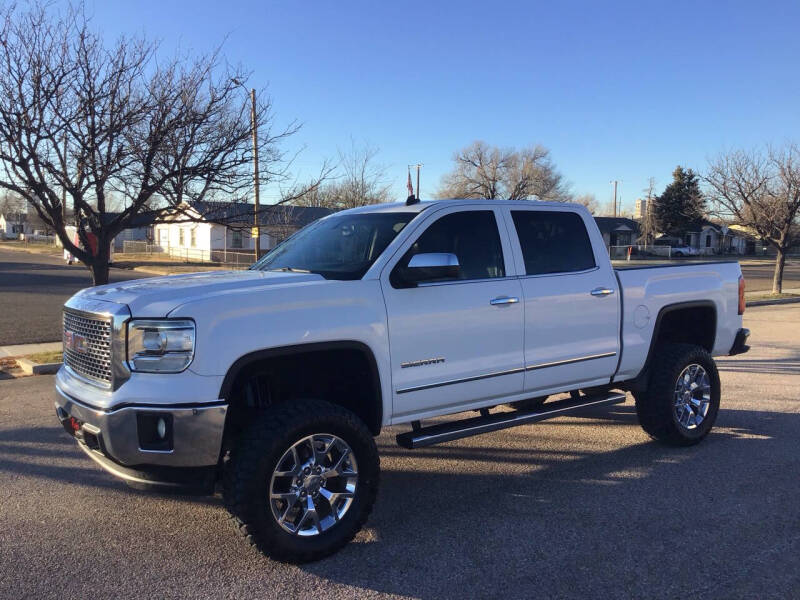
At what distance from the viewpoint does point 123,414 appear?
11.3 feet

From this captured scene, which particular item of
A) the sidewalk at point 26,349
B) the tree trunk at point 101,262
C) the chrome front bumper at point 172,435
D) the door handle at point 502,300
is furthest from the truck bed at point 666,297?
the sidewalk at point 26,349

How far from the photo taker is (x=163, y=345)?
3.47 meters

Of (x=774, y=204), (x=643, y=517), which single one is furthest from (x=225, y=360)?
(x=774, y=204)

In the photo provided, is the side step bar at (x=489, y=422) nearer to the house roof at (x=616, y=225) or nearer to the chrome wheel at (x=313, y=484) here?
the chrome wheel at (x=313, y=484)

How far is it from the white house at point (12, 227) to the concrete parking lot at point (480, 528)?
4626 inches

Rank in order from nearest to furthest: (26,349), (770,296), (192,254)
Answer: (26,349) → (770,296) → (192,254)

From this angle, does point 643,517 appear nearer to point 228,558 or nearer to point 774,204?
point 228,558

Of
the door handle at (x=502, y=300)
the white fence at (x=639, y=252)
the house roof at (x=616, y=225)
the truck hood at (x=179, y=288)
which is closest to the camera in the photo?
the truck hood at (x=179, y=288)

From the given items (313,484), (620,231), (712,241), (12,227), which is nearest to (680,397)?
(313,484)

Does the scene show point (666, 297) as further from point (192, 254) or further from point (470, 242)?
point (192, 254)

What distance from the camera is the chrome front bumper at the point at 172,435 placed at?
341 cm

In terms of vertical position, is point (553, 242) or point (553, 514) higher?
point (553, 242)

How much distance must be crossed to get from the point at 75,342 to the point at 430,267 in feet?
7.24

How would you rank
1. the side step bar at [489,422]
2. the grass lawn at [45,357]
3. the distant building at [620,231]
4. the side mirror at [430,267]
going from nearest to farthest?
the side mirror at [430,267] → the side step bar at [489,422] → the grass lawn at [45,357] → the distant building at [620,231]
